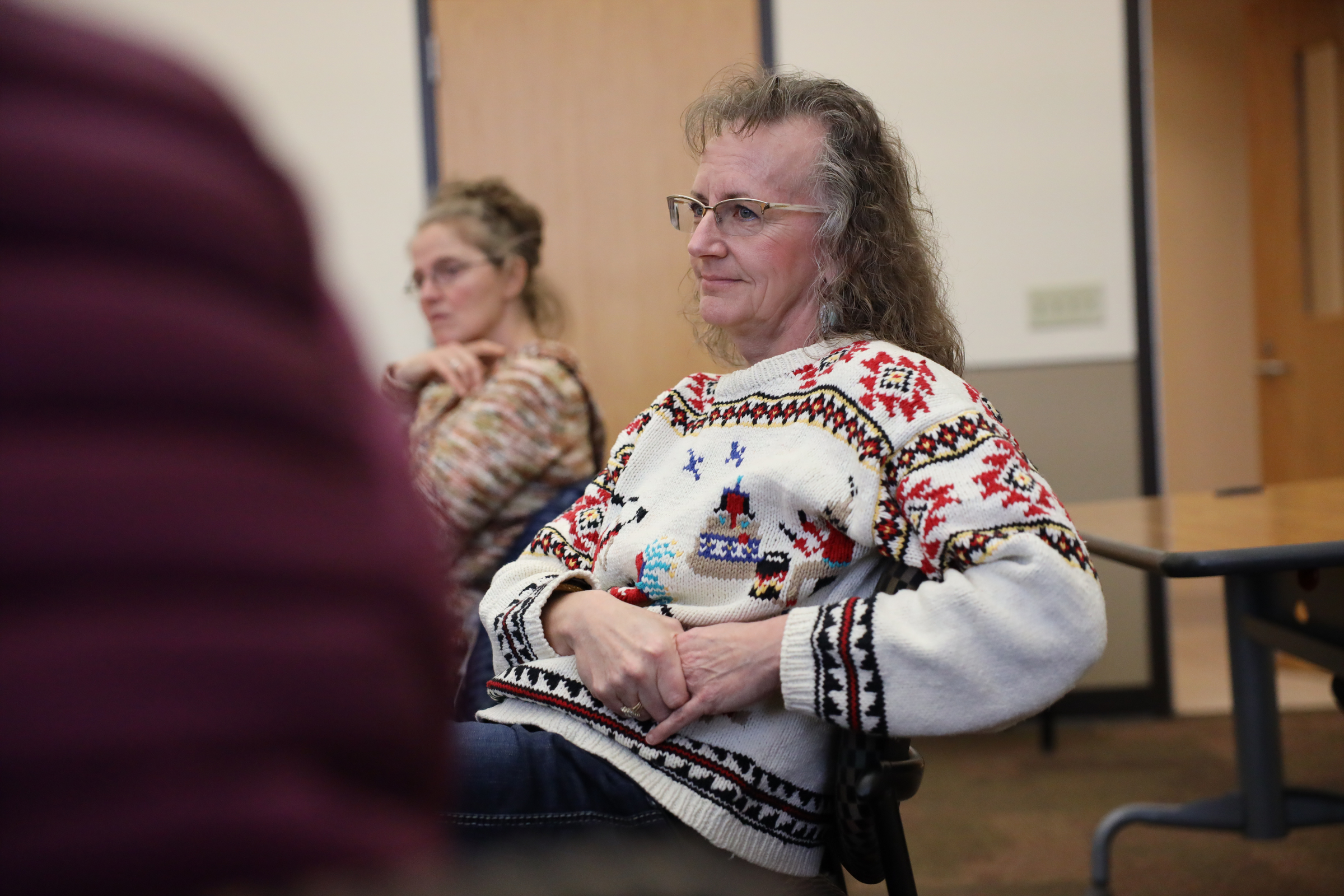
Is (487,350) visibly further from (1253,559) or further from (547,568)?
(1253,559)

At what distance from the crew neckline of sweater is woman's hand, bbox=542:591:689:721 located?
0.27 metres

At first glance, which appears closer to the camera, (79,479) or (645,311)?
(79,479)

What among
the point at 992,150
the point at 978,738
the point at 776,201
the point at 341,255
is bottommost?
the point at 978,738

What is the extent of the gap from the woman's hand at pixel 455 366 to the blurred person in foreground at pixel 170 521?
1557 millimetres

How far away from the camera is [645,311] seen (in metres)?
3.33

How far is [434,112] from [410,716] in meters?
3.24

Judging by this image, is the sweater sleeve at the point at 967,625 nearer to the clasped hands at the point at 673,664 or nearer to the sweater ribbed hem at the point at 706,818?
the clasped hands at the point at 673,664

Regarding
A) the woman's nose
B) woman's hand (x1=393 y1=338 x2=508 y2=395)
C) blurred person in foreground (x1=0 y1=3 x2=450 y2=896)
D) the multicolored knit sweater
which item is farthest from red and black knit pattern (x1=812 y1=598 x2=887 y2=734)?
woman's hand (x1=393 y1=338 x2=508 y2=395)

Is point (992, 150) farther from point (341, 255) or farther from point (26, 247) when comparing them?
point (26, 247)

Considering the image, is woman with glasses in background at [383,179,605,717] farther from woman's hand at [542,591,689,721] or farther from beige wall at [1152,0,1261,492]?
beige wall at [1152,0,1261,492]

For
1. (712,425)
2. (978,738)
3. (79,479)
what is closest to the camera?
(79,479)

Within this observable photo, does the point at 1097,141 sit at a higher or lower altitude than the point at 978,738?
higher

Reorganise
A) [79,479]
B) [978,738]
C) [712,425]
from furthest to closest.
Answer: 1. [978,738]
2. [712,425]
3. [79,479]

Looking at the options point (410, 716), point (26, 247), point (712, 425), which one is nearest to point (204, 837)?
point (410, 716)
